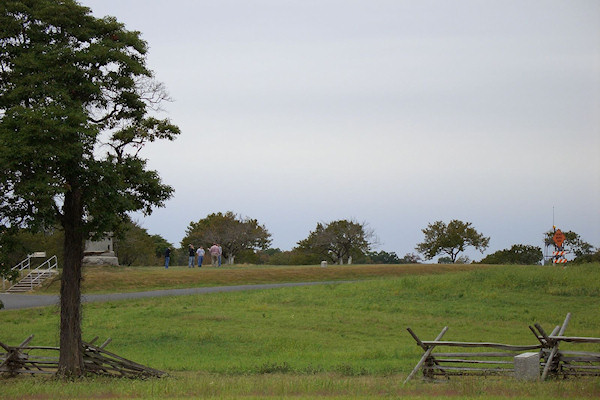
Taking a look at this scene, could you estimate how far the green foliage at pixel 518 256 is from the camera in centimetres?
7250

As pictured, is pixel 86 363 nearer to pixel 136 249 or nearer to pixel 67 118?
pixel 67 118

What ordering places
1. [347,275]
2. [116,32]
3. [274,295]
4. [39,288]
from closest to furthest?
[116,32], [274,295], [39,288], [347,275]

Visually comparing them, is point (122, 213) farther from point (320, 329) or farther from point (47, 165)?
point (320, 329)

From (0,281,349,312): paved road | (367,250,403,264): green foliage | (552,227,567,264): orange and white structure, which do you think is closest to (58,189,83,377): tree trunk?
(0,281,349,312): paved road

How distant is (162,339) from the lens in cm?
2484

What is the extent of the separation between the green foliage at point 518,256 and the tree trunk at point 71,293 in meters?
59.6

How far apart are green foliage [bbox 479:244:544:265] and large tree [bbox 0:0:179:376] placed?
59.3 m

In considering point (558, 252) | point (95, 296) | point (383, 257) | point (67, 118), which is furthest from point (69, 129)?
point (383, 257)

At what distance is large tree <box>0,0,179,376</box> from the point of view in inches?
627

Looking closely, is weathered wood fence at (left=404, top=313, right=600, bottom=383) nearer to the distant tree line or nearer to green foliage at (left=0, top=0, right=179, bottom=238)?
green foliage at (left=0, top=0, right=179, bottom=238)

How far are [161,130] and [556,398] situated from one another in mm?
11525

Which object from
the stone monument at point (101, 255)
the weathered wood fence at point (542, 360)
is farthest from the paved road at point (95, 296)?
the weathered wood fence at point (542, 360)

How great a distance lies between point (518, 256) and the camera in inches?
2896

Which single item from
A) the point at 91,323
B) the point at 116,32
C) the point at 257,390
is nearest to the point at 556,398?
the point at 257,390
